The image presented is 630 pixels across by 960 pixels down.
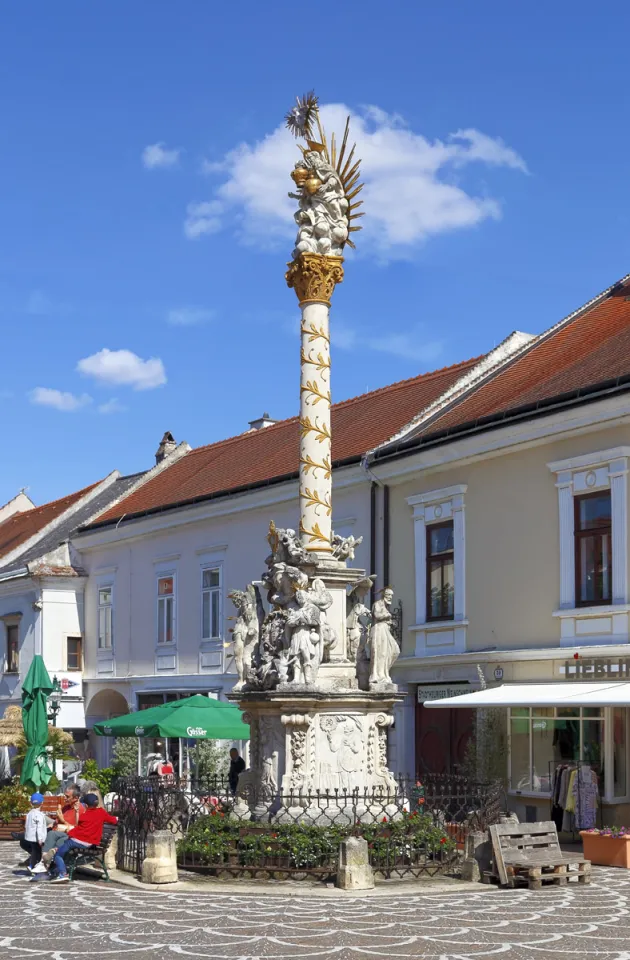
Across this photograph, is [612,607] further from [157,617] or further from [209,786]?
[157,617]

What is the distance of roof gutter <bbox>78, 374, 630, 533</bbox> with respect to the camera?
2011cm

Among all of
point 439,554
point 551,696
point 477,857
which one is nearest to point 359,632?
point 477,857

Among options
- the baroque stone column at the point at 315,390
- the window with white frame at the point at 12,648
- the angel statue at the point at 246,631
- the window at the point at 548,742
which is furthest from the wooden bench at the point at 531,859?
the window with white frame at the point at 12,648

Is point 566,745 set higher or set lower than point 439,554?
lower

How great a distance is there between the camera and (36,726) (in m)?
24.2

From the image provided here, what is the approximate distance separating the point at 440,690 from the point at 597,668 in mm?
4249

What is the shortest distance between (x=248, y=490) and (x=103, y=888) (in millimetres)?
15238

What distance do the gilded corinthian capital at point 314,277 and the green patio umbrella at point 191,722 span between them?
24.4 feet

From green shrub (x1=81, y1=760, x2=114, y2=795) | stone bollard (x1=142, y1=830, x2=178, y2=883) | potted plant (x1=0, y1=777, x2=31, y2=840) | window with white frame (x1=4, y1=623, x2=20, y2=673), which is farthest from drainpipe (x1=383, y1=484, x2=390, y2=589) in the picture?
window with white frame (x1=4, y1=623, x2=20, y2=673)

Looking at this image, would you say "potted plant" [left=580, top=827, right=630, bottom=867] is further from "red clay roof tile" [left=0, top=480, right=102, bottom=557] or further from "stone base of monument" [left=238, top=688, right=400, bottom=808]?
"red clay roof tile" [left=0, top=480, right=102, bottom=557]

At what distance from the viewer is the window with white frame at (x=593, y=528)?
1989 cm

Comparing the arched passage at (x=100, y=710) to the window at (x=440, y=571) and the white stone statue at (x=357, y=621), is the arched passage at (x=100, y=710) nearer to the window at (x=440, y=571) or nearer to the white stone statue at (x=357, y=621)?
the window at (x=440, y=571)

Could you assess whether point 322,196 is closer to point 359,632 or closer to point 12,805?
point 359,632

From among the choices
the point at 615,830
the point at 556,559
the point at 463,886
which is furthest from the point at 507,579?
the point at 463,886
